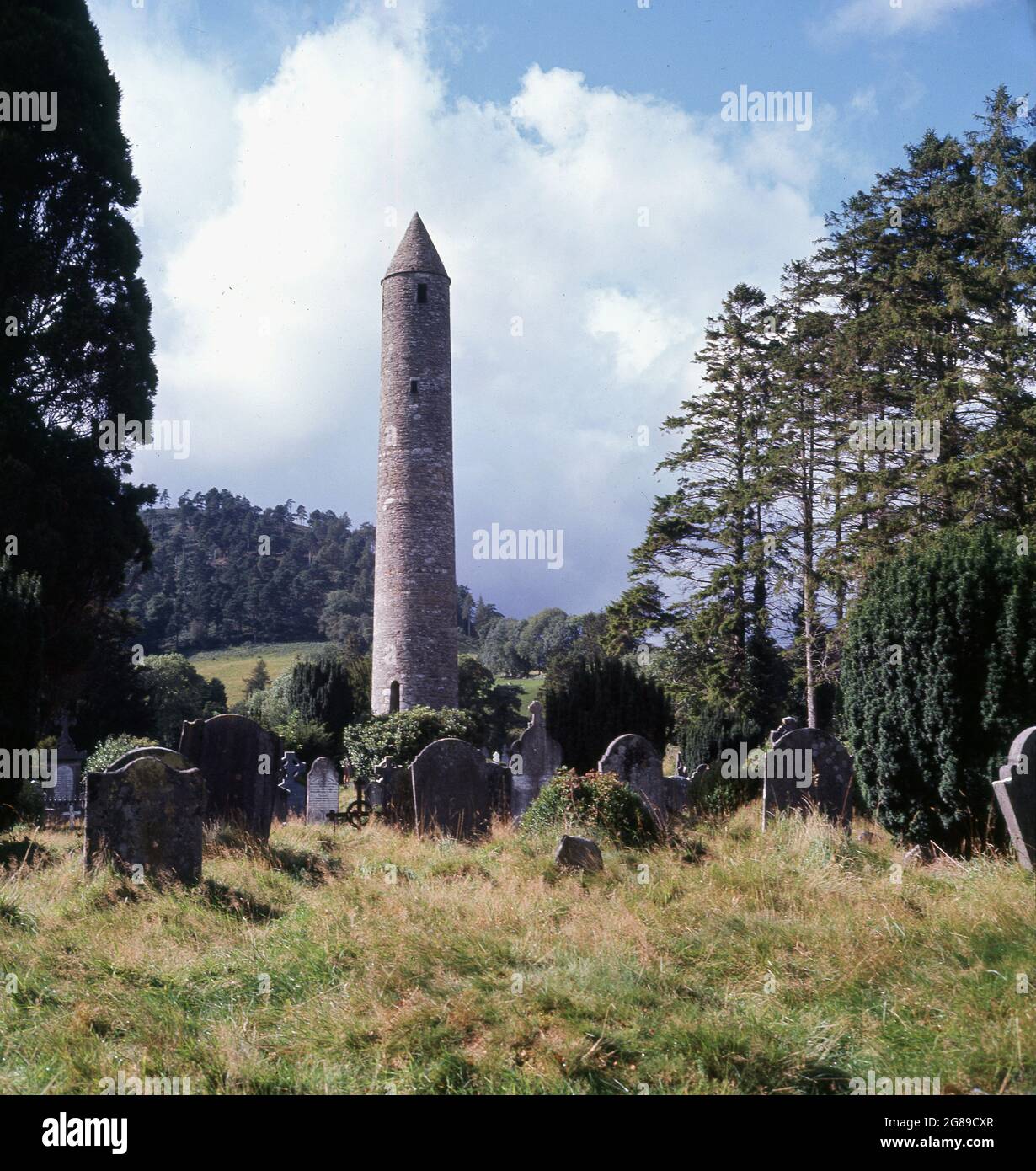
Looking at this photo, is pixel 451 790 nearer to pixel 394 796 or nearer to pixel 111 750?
pixel 394 796

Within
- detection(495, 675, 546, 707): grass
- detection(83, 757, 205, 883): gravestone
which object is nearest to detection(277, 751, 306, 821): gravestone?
detection(83, 757, 205, 883): gravestone

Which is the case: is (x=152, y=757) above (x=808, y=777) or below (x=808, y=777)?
above

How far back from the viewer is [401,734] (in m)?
25.0

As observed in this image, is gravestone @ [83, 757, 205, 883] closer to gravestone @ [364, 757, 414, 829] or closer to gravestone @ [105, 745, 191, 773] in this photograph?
gravestone @ [105, 745, 191, 773]

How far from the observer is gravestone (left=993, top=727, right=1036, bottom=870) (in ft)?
Answer: 23.9

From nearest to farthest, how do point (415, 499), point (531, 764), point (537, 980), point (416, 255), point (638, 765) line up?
point (537, 980), point (638, 765), point (531, 764), point (415, 499), point (416, 255)

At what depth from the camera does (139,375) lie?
19.4m

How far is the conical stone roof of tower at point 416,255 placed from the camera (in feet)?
102

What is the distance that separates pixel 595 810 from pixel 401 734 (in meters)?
15.8

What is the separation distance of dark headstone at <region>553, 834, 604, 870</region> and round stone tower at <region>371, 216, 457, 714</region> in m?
20.7

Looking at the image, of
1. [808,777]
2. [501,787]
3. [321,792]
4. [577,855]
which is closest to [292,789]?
[321,792]
